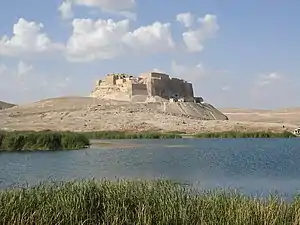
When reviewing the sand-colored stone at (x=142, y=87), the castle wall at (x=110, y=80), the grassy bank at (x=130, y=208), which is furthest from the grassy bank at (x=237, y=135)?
the grassy bank at (x=130, y=208)

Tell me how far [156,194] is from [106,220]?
135 cm

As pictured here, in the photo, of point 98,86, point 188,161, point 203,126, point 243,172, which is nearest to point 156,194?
point 243,172

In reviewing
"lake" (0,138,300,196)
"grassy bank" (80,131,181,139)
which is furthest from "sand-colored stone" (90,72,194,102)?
"lake" (0,138,300,196)

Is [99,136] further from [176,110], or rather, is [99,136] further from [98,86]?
[98,86]

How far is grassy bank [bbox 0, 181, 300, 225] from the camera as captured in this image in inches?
314

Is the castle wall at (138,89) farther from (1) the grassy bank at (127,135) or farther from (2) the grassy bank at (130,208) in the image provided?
(2) the grassy bank at (130,208)

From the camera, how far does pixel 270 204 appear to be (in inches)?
332

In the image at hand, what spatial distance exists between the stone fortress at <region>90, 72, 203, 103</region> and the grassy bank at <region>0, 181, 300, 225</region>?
7932cm

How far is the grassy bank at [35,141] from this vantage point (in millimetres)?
31203

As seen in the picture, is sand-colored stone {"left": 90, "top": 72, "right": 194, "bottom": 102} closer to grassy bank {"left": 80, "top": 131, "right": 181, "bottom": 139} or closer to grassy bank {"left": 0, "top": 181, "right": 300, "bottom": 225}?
grassy bank {"left": 80, "top": 131, "right": 181, "bottom": 139}

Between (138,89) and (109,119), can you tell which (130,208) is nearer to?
(109,119)

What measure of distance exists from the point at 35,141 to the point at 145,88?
62.3 m

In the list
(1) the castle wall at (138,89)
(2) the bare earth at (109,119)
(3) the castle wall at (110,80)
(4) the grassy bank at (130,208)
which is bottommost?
(4) the grassy bank at (130,208)

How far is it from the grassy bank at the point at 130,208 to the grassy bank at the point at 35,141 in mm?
22708
